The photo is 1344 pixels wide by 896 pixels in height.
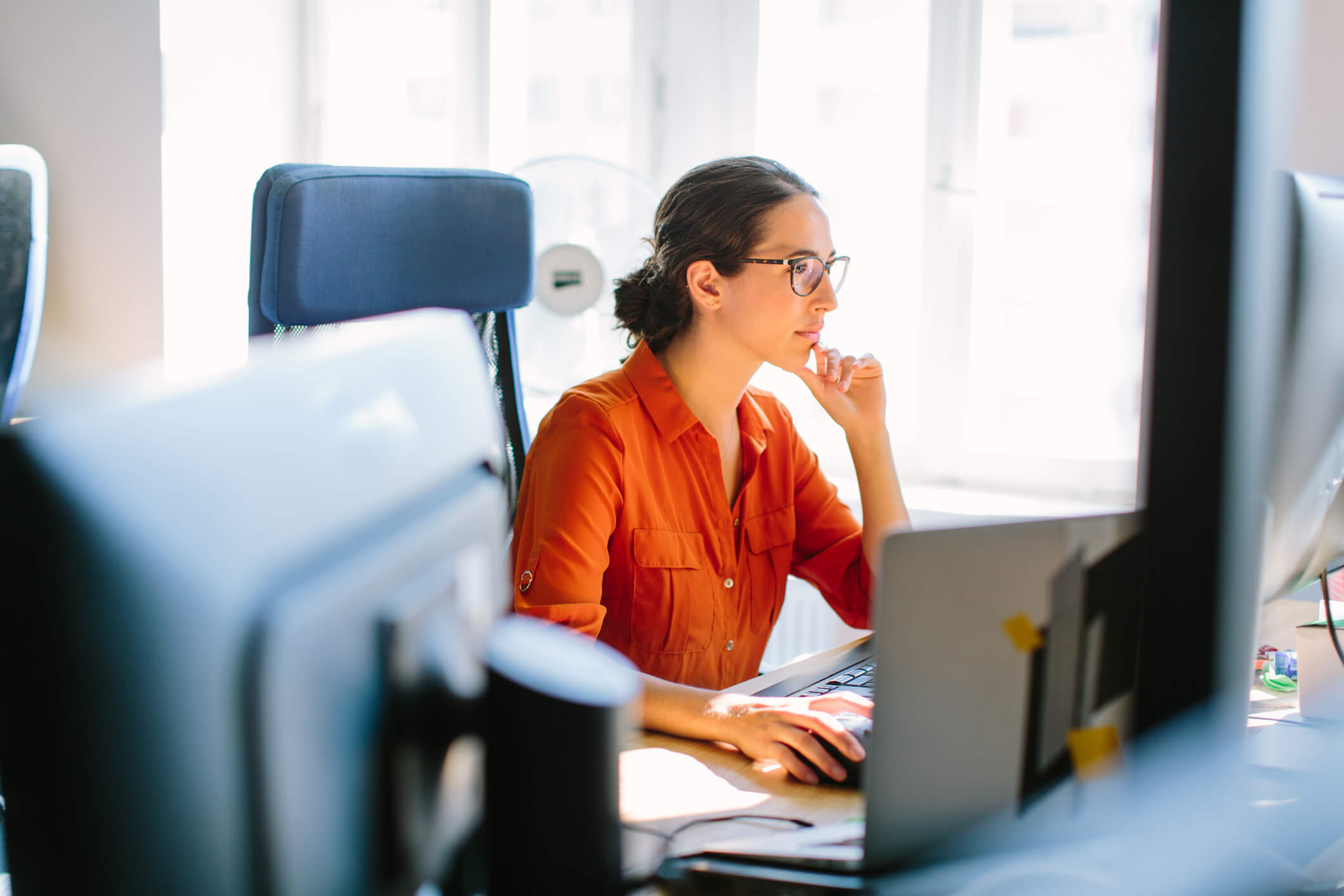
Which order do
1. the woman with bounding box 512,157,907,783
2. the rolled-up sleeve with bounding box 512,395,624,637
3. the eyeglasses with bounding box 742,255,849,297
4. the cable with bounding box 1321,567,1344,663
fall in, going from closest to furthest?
1. the cable with bounding box 1321,567,1344,663
2. the rolled-up sleeve with bounding box 512,395,624,637
3. the woman with bounding box 512,157,907,783
4. the eyeglasses with bounding box 742,255,849,297

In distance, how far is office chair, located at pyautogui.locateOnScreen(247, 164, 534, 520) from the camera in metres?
1.32

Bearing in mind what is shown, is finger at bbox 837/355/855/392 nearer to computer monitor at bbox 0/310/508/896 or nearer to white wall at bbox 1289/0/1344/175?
white wall at bbox 1289/0/1344/175

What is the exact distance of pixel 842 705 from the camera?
3.48ft

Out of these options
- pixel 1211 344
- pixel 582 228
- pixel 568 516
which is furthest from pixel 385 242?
pixel 1211 344

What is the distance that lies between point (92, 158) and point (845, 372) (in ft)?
6.02

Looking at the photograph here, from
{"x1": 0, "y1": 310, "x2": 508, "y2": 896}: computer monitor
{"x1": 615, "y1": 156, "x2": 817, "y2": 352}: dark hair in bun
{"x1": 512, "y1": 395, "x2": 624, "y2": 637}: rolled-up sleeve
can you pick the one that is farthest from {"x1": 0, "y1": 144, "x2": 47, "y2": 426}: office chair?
{"x1": 0, "y1": 310, "x2": 508, "y2": 896}: computer monitor

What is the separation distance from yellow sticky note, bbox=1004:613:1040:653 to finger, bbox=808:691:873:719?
15.0 inches

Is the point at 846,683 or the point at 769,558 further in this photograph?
the point at 769,558

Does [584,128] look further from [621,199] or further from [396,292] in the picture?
Answer: [396,292]

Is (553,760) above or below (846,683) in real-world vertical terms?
above

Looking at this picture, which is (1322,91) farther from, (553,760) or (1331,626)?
(553,760)

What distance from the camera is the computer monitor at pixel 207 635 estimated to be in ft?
0.99

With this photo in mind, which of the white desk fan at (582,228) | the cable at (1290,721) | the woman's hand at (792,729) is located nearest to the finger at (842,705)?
the woman's hand at (792,729)

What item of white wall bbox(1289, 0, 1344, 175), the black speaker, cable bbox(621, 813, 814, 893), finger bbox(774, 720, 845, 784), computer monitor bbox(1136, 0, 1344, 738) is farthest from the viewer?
white wall bbox(1289, 0, 1344, 175)
